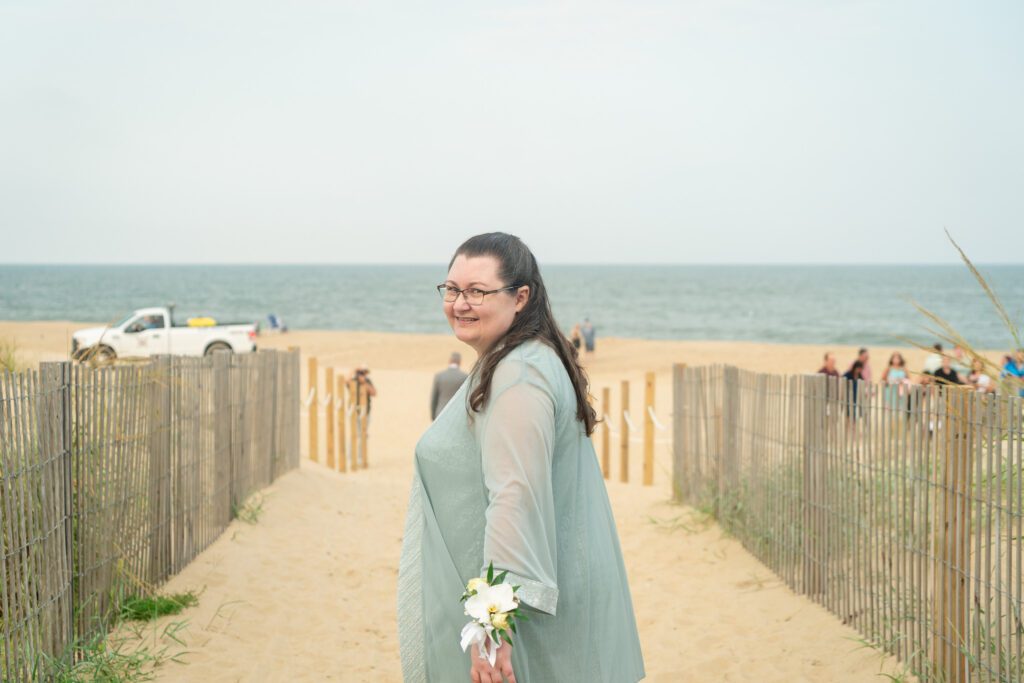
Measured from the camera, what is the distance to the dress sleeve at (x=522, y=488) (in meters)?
2.52

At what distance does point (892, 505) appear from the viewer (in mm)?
5688

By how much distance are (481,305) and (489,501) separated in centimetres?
51

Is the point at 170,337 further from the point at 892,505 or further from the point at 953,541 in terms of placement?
the point at 953,541

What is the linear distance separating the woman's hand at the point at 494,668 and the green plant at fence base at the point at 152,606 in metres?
4.01

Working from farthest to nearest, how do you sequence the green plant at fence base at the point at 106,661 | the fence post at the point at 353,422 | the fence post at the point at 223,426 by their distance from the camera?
1. the fence post at the point at 353,422
2. the fence post at the point at 223,426
3. the green plant at fence base at the point at 106,661

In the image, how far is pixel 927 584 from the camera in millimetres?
5035

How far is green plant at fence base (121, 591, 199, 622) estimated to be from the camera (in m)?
5.97

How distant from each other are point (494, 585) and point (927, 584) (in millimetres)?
3301

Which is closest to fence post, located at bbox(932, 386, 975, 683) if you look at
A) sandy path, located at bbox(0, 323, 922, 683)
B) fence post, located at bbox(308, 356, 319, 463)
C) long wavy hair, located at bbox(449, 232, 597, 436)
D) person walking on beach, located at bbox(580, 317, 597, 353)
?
sandy path, located at bbox(0, 323, 922, 683)

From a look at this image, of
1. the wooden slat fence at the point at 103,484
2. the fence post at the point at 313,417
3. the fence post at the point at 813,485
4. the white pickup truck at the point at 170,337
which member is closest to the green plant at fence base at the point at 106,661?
the wooden slat fence at the point at 103,484

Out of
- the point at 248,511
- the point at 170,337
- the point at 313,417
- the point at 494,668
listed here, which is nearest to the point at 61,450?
the point at 494,668

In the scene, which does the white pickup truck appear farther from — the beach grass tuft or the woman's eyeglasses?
the woman's eyeglasses

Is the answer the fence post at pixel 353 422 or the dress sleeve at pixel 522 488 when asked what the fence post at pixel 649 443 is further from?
the dress sleeve at pixel 522 488

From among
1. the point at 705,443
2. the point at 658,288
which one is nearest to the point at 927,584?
the point at 705,443
